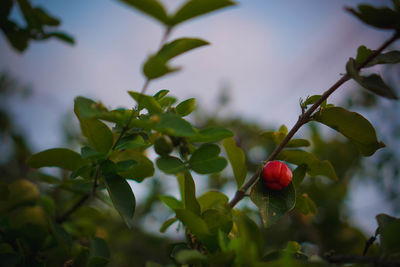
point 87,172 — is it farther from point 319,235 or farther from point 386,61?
point 319,235

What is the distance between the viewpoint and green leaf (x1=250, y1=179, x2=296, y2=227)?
1.98 ft

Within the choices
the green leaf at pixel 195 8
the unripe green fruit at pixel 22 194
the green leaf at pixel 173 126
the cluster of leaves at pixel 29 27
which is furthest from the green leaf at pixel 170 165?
the cluster of leaves at pixel 29 27

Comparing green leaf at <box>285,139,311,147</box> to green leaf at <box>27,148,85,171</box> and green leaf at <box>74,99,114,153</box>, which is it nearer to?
green leaf at <box>74,99,114,153</box>

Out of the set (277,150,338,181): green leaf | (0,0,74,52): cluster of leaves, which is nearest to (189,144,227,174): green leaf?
(277,150,338,181): green leaf

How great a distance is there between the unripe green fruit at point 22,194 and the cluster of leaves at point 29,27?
65 cm

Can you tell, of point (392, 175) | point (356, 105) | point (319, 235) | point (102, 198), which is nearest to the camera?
point (102, 198)

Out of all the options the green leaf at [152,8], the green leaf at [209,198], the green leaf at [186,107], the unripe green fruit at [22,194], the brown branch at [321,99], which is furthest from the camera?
A: the unripe green fruit at [22,194]

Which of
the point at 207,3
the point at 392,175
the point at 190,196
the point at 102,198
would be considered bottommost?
the point at 102,198

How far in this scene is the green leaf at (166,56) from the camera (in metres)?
0.52

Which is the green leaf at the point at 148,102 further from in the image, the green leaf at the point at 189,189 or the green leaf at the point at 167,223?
the green leaf at the point at 167,223

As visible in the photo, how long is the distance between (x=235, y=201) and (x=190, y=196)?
0.47 ft

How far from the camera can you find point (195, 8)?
49cm

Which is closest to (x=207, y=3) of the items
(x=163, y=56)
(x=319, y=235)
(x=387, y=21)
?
(x=163, y=56)

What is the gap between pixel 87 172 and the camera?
2.48 ft
